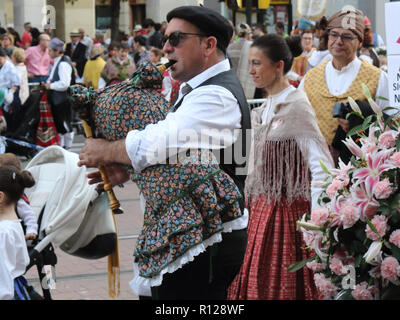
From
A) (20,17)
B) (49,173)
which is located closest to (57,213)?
(49,173)

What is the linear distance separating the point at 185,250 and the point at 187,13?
930 millimetres

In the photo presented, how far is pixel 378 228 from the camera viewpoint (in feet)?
9.41

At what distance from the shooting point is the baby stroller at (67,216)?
4273mm

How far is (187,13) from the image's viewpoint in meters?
3.12

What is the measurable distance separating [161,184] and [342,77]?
9.86ft

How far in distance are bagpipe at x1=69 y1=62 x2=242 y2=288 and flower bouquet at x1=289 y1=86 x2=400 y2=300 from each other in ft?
1.32

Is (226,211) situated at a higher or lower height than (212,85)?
lower

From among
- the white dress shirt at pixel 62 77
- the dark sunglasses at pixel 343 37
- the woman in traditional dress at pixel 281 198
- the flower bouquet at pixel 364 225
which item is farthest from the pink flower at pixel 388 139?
the white dress shirt at pixel 62 77

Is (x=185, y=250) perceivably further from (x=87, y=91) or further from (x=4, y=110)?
(x=4, y=110)

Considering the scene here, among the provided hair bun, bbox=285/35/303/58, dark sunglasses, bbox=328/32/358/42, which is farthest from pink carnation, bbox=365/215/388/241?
hair bun, bbox=285/35/303/58

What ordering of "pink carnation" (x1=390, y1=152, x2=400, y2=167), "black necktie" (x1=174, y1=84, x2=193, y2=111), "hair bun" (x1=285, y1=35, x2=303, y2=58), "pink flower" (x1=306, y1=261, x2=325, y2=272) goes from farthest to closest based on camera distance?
1. "hair bun" (x1=285, y1=35, x2=303, y2=58)
2. "pink flower" (x1=306, y1=261, x2=325, y2=272)
3. "black necktie" (x1=174, y1=84, x2=193, y2=111)
4. "pink carnation" (x1=390, y1=152, x2=400, y2=167)

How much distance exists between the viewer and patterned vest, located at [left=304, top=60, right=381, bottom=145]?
5.44 m

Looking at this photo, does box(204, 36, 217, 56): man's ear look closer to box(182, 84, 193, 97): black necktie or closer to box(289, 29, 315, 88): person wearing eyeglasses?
box(182, 84, 193, 97): black necktie

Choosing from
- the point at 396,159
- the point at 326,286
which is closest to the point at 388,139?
the point at 396,159
